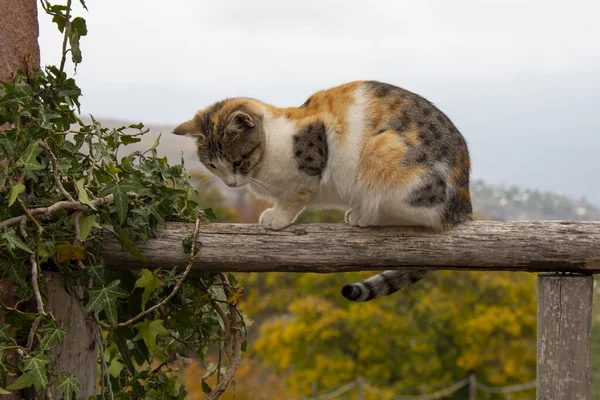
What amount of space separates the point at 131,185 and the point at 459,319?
777cm

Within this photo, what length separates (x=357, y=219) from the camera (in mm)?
2439

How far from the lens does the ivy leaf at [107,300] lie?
77.5 inches

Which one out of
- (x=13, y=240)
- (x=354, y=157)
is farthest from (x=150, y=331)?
(x=354, y=157)

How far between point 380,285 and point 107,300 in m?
0.94

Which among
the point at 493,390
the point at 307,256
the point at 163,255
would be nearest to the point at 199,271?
the point at 163,255

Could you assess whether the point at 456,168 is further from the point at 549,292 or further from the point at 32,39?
the point at 32,39

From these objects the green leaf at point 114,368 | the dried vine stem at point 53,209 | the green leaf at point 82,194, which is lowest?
the green leaf at point 114,368

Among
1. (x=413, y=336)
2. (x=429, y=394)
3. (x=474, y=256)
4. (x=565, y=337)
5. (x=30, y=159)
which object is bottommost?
(x=429, y=394)

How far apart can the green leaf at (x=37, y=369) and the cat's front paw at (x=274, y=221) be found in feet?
2.65

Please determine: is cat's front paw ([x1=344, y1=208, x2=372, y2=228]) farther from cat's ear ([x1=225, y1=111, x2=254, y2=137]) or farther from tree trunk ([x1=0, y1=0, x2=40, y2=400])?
tree trunk ([x1=0, y1=0, x2=40, y2=400])

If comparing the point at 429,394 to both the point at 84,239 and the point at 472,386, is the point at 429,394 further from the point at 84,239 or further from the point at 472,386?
the point at 84,239

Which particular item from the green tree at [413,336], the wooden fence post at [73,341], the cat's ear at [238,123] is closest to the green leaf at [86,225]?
the wooden fence post at [73,341]

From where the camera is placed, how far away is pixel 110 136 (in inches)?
86.7

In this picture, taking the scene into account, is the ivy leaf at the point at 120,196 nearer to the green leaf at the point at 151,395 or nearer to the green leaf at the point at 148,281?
the green leaf at the point at 148,281
